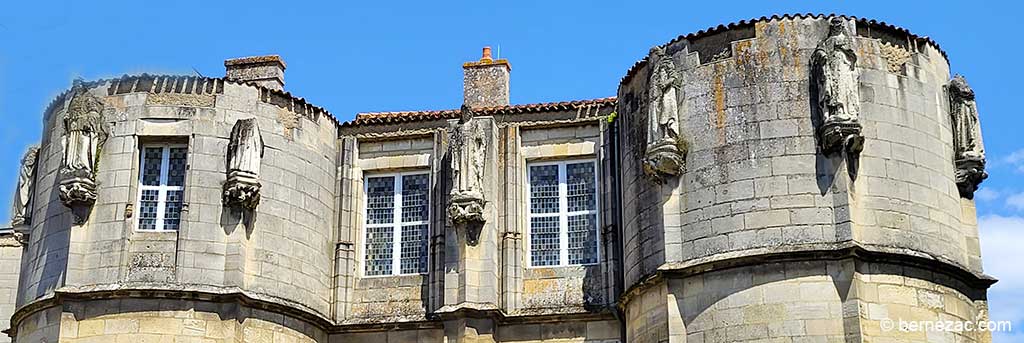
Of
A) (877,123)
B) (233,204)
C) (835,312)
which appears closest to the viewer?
(835,312)

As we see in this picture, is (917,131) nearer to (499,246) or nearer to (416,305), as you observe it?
(499,246)

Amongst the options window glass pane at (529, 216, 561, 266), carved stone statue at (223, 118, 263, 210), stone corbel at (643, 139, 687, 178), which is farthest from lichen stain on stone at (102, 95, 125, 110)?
stone corbel at (643, 139, 687, 178)

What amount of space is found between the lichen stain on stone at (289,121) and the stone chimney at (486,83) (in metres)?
3.82

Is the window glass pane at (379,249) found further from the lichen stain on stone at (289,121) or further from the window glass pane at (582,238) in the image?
the window glass pane at (582,238)

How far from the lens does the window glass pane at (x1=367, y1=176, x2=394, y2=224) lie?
2736 centimetres

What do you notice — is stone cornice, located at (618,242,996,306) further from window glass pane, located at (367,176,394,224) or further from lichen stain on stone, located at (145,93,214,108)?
lichen stain on stone, located at (145,93,214,108)

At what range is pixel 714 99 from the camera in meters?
23.6

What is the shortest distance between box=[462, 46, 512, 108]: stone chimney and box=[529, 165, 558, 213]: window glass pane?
2354 mm

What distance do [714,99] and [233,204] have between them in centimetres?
850

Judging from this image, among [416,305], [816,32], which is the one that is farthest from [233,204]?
[816,32]

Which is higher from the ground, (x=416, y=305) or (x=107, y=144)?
(x=107, y=144)

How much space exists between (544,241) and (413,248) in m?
2.51

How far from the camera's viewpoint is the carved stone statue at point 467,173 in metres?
25.7

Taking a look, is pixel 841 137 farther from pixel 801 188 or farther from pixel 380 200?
pixel 380 200
